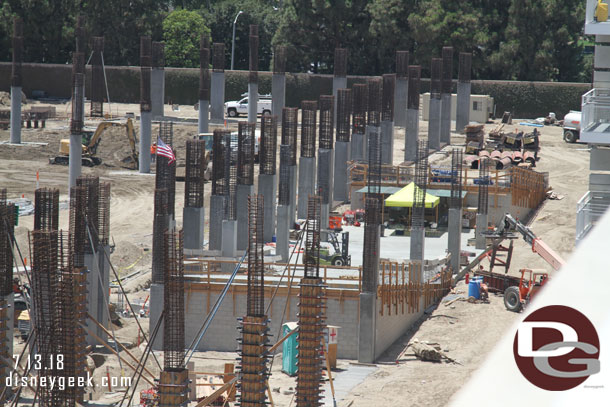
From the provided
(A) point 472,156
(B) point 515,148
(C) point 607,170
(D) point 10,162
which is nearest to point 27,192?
(D) point 10,162

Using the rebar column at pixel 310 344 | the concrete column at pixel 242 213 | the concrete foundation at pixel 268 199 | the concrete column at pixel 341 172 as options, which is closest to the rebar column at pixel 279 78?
the concrete column at pixel 341 172

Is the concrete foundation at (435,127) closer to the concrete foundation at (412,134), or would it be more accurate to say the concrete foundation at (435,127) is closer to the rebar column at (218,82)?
the concrete foundation at (412,134)

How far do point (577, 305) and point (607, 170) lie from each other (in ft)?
55.5

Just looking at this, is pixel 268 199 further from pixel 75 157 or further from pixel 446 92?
pixel 446 92

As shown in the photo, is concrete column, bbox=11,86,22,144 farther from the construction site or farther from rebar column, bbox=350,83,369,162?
rebar column, bbox=350,83,369,162

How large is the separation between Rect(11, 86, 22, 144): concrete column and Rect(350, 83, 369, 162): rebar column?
18560mm

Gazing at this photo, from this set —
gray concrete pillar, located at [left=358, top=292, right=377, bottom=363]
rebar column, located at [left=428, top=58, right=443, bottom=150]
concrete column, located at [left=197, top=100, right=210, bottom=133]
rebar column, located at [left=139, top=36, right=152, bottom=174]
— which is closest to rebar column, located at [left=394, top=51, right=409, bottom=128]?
rebar column, located at [left=428, top=58, right=443, bottom=150]

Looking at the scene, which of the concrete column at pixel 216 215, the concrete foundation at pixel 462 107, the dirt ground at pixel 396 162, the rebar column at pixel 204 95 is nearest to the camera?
the dirt ground at pixel 396 162

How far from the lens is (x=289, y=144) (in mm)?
33688

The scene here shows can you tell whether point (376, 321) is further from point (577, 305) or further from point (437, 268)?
point (577, 305)

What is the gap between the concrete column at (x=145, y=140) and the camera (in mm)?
44500

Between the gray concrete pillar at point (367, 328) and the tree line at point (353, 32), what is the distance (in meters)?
42.6

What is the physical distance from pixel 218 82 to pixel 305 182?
18.2m

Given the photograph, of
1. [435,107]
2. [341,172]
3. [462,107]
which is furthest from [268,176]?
[462,107]
